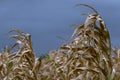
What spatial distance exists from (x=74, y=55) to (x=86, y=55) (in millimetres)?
259

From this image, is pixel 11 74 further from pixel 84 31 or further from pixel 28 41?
pixel 84 31

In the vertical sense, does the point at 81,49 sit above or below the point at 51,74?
above

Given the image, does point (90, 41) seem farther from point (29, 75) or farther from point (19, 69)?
point (19, 69)

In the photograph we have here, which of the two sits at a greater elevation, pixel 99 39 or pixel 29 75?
pixel 99 39

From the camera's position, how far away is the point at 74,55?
4652 mm

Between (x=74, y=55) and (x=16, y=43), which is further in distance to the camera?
(x=16, y=43)

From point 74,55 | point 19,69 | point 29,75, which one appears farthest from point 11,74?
point 74,55

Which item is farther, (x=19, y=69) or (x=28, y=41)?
(x=19, y=69)

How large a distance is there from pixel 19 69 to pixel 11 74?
0.27 metres

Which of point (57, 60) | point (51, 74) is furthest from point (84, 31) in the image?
point (57, 60)

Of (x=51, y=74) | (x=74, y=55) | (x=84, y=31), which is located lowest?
(x=51, y=74)

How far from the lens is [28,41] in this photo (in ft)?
18.3

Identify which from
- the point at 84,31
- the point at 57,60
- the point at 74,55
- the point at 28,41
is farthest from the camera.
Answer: the point at 57,60

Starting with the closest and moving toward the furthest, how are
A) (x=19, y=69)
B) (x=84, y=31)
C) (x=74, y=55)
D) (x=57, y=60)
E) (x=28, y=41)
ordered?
1. (x=84, y=31)
2. (x=74, y=55)
3. (x=28, y=41)
4. (x=19, y=69)
5. (x=57, y=60)
